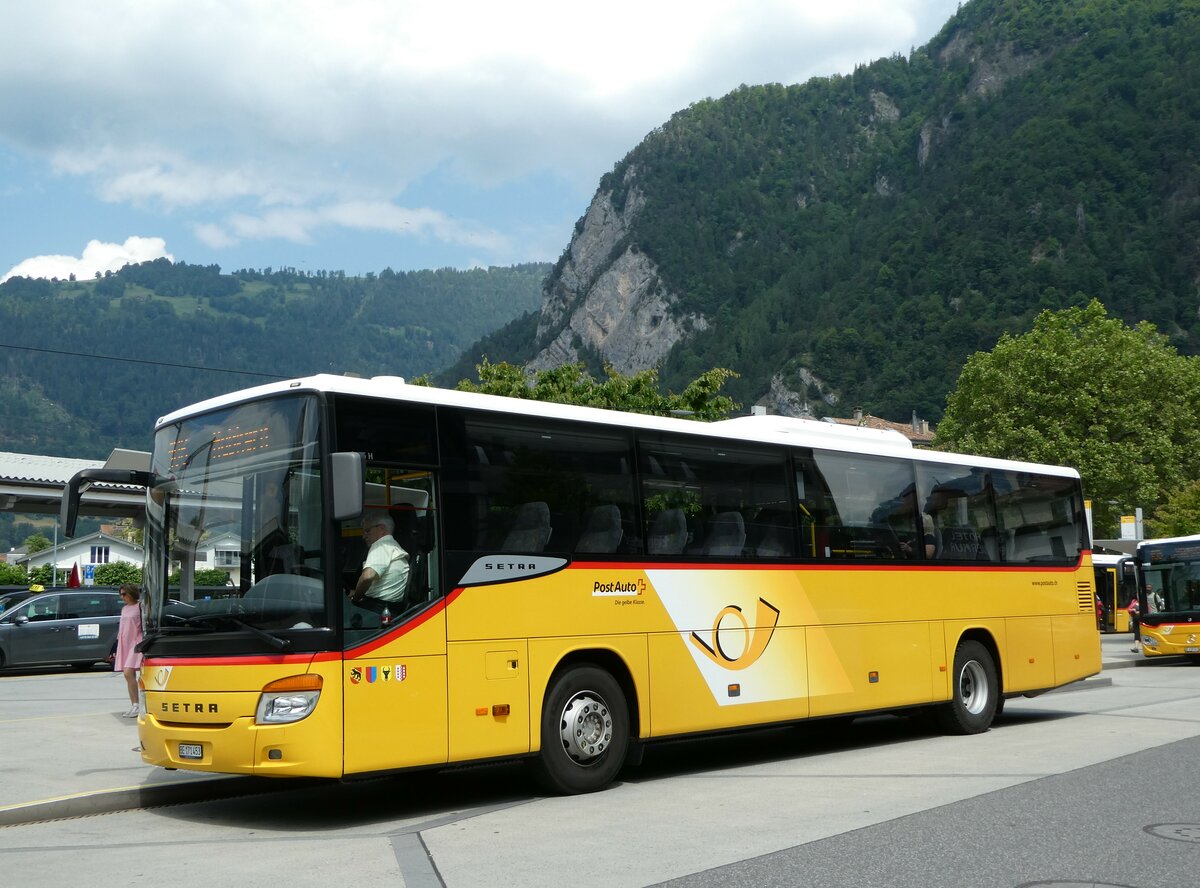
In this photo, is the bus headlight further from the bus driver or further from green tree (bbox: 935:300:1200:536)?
green tree (bbox: 935:300:1200:536)

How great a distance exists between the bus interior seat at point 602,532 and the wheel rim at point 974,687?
5792 mm

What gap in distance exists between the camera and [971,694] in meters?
14.8

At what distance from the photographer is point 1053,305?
13938cm

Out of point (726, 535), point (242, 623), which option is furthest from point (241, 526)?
point (726, 535)

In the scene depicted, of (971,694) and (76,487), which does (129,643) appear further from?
(971,694)

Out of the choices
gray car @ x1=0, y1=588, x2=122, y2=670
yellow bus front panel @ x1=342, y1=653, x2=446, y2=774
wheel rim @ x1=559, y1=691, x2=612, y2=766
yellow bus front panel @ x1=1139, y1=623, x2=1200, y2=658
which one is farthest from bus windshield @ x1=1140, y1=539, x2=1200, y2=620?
yellow bus front panel @ x1=342, y1=653, x2=446, y2=774

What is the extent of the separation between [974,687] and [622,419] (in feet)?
20.9

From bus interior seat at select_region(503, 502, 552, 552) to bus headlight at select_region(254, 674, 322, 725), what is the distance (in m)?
1.94

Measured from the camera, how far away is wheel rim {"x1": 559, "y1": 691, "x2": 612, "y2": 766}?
10.1 metres

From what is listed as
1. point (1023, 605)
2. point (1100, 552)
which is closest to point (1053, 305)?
point (1100, 552)

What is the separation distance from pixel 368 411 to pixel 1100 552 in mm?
44073

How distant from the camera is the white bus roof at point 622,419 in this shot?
9164 millimetres

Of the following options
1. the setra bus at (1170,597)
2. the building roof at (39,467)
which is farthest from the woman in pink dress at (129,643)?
the building roof at (39,467)

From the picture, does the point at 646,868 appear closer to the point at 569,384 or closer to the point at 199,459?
the point at 199,459
